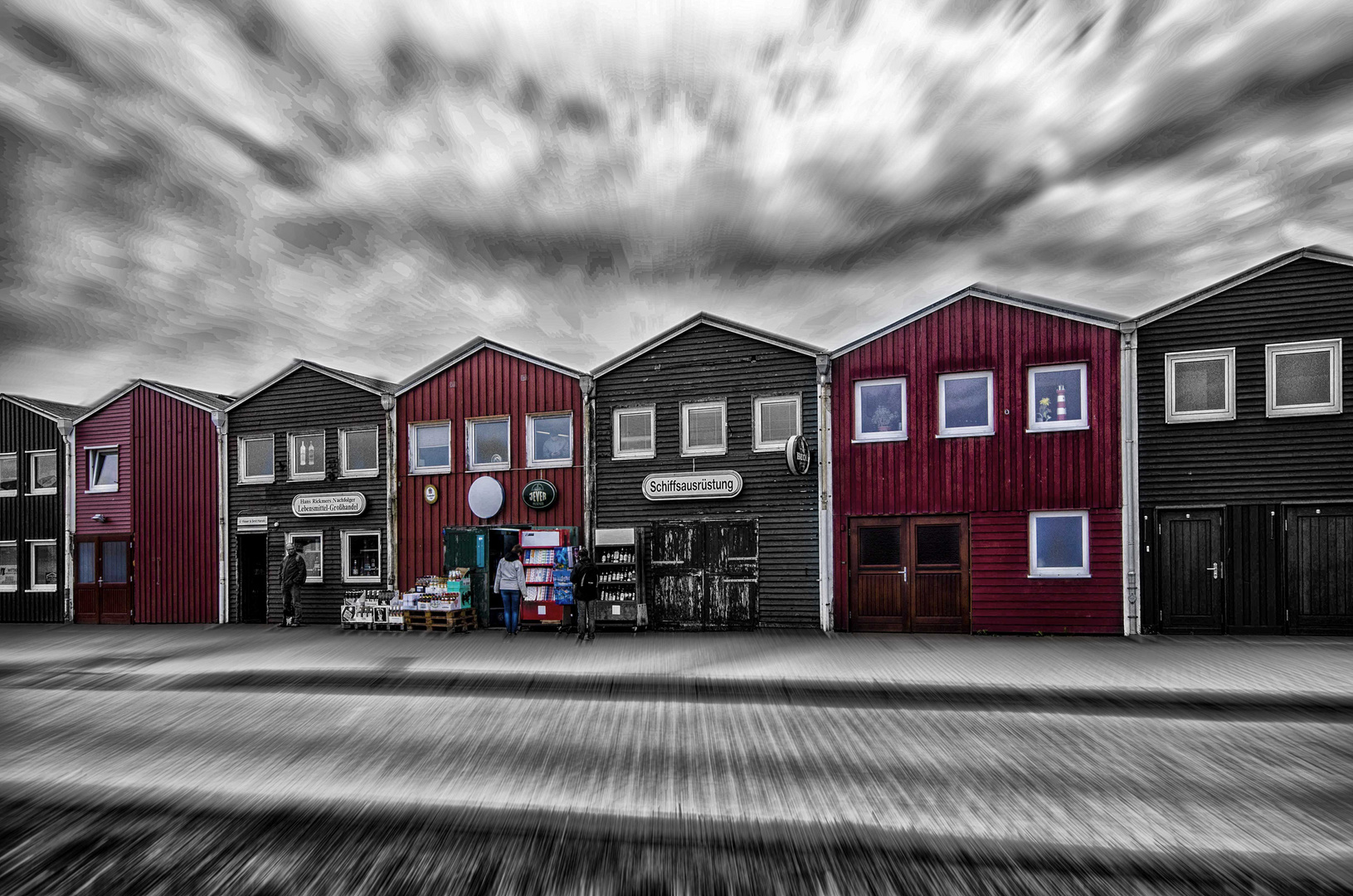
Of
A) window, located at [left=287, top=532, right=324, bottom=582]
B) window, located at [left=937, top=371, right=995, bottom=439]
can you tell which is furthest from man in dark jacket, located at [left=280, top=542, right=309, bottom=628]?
window, located at [left=937, top=371, right=995, bottom=439]

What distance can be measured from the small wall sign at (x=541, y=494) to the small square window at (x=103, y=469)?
13.5 m

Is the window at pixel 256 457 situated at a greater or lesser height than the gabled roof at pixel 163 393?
lesser

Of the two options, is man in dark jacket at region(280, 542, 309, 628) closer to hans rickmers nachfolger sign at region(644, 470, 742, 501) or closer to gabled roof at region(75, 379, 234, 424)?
gabled roof at region(75, 379, 234, 424)

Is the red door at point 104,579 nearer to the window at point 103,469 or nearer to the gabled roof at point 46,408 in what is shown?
the window at point 103,469

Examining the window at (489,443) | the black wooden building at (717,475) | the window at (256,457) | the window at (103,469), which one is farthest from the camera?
the window at (103,469)

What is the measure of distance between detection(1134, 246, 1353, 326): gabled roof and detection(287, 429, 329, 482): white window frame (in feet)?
65.5

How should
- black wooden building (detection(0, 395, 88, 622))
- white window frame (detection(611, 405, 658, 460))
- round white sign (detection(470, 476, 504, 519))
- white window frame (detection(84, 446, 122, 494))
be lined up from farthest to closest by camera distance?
black wooden building (detection(0, 395, 88, 622))
white window frame (detection(84, 446, 122, 494))
round white sign (detection(470, 476, 504, 519))
white window frame (detection(611, 405, 658, 460))

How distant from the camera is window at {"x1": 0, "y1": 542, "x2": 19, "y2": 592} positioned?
2350 centimetres

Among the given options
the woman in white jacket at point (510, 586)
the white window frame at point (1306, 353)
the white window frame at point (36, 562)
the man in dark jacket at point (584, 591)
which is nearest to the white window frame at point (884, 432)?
the man in dark jacket at point (584, 591)

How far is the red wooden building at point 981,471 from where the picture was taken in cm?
1570

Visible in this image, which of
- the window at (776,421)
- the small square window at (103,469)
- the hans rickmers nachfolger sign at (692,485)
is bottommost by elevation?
the hans rickmers nachfolger sign at (692,485)

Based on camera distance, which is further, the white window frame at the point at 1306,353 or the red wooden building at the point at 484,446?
the red wooden building at the point at 484,446

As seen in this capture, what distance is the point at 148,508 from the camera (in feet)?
73.3

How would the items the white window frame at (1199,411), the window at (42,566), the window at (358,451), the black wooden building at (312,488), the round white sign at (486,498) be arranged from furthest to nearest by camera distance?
the window at (42,566)
the window at (358,451)
the black wooden building at (312,488)
the round white sign at (486,498)
the white window frame at (1199,411)
